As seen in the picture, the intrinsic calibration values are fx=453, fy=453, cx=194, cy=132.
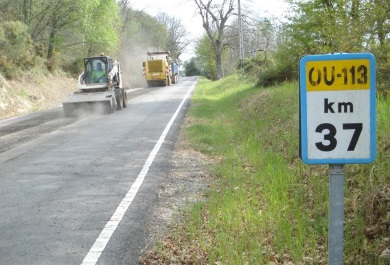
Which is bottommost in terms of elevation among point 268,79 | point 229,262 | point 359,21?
point 229,262

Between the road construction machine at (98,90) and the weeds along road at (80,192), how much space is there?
5.06 m

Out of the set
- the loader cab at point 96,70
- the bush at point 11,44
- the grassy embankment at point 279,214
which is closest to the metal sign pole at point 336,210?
the grassy embankment at point 279,214

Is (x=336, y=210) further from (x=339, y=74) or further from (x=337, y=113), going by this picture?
(x=339, y=74)

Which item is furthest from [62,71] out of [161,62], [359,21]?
[359,21]

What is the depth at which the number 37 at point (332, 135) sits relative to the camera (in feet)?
6.90

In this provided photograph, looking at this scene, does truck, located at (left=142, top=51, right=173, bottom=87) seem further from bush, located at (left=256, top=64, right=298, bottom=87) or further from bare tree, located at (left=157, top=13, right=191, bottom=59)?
bare tree, located at (left=157, top=13, right=191, bottom=59)

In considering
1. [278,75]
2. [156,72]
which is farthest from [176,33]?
[278,75]

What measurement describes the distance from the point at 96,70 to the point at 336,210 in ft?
63.0

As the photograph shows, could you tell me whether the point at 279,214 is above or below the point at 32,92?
below

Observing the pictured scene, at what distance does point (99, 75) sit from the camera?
2036 centimetres

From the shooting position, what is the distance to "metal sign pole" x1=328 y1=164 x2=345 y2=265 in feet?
6.94

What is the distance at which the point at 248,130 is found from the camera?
1166 cm

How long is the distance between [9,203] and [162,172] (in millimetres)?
2722

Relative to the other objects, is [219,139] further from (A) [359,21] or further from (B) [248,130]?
(A) [359,21]
